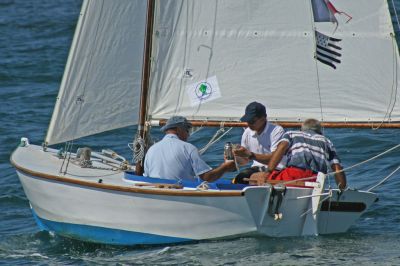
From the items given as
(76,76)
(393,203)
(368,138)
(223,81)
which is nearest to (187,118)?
(223,81)

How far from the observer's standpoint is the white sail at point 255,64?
10547 millimetres

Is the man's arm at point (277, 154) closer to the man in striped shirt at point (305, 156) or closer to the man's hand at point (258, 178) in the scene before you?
the man in striped shirt at point (305, 156)

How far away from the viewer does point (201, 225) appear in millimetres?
9766

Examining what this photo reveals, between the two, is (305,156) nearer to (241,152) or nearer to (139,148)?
(241,152)

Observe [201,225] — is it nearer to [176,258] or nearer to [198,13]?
[176,258]

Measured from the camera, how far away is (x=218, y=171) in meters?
9.84

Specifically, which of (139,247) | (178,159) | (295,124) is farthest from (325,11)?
(139,247)

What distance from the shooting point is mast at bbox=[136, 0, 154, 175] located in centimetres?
1054

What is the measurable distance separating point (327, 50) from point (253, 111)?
1.08 m

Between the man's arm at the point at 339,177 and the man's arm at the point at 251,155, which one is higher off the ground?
the man's arm at the point at 251,155

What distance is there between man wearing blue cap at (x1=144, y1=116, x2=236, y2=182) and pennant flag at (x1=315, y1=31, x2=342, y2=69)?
151cm

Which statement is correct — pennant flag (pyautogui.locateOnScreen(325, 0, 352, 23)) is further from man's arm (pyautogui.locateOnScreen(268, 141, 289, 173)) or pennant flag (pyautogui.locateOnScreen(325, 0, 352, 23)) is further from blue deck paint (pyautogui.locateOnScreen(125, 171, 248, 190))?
blue deck paint (pyautogui.locateOnScreen(125, 171, 248, 190))

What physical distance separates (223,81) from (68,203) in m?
1.94

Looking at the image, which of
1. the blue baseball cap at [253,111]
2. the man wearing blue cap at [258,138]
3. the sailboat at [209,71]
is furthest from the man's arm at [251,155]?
the sailboat at [209,71]
